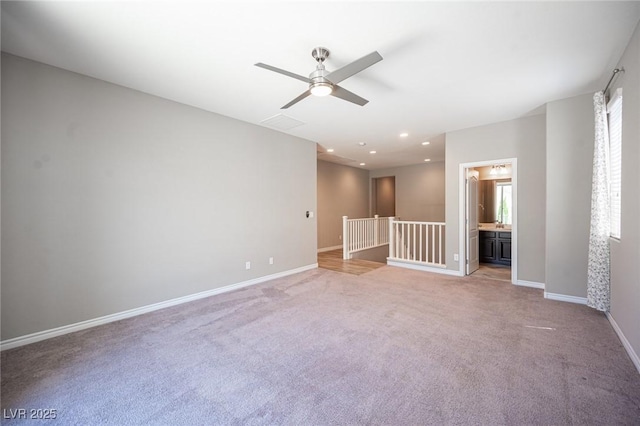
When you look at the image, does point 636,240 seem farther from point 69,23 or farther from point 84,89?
point 84,89

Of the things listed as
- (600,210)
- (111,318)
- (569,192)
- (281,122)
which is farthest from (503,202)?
(111,318)

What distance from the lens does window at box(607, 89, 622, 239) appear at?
264 centimetres

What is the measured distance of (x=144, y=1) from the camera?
1.87m

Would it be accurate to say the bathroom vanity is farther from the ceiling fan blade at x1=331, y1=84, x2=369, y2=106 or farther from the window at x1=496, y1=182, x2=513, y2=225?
the ceiling fan blade at x1=331, y1=84, x2=369, y2=106

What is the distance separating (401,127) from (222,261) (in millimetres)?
3833

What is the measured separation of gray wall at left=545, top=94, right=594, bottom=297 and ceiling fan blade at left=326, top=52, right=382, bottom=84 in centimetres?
318

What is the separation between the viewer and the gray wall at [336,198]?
26.1ft

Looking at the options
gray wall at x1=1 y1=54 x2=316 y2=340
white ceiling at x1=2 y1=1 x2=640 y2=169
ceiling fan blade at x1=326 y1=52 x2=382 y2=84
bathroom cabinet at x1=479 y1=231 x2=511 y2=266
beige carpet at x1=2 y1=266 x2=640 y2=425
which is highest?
white ceiling at x1=2 y1=1 x2=640 y2=169

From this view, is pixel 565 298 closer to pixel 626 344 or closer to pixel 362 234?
pixel 626 344

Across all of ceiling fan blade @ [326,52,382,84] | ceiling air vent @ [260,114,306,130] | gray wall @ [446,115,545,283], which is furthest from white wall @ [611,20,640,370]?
ceiling air vent @ [260,114,306,130]

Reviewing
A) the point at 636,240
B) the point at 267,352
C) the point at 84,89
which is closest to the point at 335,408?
the point at 267,352

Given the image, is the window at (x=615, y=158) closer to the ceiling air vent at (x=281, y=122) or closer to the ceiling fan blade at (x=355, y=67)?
the ceiling fan blade at (x=355, y=67)

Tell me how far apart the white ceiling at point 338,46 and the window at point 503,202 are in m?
3.14

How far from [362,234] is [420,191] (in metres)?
2.84
